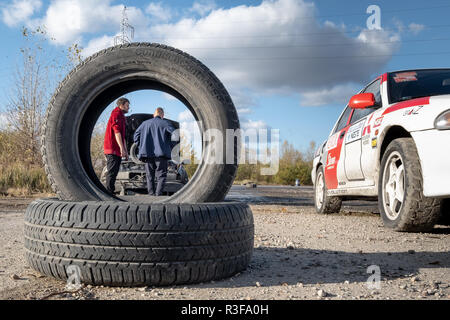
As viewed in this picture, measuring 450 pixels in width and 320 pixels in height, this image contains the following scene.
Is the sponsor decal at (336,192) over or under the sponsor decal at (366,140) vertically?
under

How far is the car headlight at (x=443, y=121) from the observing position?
3.58 metres

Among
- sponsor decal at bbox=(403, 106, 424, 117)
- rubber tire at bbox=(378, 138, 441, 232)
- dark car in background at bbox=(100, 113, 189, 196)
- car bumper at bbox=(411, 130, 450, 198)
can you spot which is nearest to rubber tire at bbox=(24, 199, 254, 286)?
car bumper at bbox=(411, 130, 450, 198)

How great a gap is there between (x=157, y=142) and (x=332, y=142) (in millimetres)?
2982

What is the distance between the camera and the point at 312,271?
9.34 ft

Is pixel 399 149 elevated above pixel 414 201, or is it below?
above

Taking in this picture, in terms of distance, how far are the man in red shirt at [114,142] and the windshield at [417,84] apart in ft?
12.9

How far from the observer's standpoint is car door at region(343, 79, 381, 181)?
5.33 meters

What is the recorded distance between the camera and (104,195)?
126 inches

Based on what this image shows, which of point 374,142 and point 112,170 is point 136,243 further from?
point 112,170

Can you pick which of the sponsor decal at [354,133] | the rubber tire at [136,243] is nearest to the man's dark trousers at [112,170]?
the rubber tire at [136,243]

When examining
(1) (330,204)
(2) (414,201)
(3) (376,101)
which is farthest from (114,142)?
(2) (414,201)

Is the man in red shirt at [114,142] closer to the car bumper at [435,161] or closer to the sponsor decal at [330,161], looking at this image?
the sponsor decal at [330,161]

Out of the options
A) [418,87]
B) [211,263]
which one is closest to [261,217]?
[418,87]

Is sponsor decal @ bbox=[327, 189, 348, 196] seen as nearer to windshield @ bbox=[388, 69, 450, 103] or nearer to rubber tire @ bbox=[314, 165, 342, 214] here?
rubber tire @ bbox=[314, 165, 342, 214]
